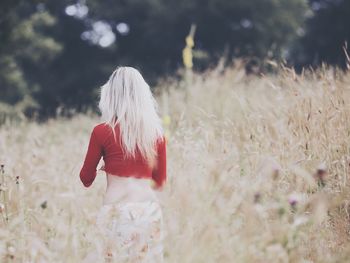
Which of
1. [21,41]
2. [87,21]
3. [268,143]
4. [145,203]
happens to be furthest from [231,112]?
[87,21]

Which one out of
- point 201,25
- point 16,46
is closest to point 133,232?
point 16,46

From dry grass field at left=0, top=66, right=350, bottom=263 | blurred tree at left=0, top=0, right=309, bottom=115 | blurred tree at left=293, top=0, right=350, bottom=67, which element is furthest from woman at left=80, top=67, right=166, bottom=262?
blurred tree at left=293, top=0, right=350, bottom=67

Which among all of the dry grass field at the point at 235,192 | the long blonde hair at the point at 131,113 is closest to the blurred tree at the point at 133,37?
the dry grass field at the point at 235,192

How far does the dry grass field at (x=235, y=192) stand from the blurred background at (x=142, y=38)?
12.3 meters

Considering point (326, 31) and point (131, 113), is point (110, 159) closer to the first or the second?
point (131, 113)

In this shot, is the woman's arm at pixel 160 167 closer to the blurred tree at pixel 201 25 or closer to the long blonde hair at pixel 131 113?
the long blonde hair at pixel 131 113

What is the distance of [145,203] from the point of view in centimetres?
307

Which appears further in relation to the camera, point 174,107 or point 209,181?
point 174,107

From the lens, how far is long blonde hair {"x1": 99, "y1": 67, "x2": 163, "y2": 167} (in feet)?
10.3

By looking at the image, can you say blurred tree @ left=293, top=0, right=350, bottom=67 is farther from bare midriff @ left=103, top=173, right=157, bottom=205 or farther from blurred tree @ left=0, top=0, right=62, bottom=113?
bare midriff @ left=103, top=173, right=157, bottom=205

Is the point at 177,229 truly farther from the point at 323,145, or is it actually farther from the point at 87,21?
the point at 87,21

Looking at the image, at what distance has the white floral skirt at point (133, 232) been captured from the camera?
2.58m

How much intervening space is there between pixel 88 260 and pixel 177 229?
Answer: 49 centimetres

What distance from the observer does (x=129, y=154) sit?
3152 mm
